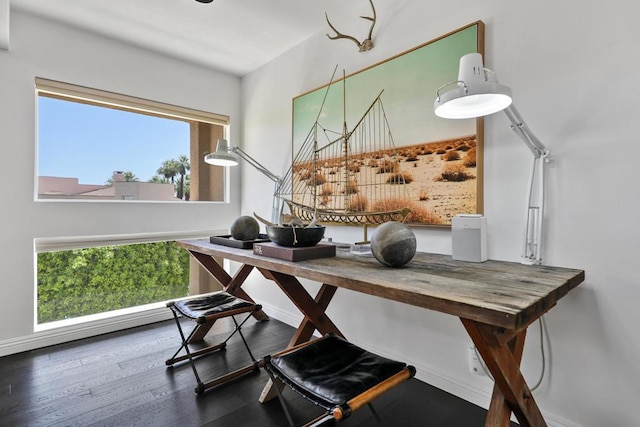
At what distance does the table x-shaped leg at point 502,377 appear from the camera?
3.09 feet

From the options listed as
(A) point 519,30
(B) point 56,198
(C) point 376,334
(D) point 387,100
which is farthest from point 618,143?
(B) point 56,198

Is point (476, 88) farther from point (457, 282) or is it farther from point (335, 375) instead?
point (335, 375)

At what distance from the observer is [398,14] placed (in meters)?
2.07

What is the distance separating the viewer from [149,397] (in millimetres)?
1838

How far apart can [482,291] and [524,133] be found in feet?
2.67

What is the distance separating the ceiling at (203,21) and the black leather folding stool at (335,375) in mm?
2083

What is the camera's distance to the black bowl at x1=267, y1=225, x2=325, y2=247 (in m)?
1.69

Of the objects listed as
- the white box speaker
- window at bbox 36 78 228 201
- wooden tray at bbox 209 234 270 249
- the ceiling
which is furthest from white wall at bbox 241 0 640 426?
window at bbox 36 78 228 201

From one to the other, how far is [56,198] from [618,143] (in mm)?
3581

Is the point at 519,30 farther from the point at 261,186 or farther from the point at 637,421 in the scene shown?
the point at 261,186

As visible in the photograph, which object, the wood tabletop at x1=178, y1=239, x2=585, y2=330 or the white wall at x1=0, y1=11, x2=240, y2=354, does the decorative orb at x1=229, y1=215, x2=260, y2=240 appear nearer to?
the wood tabletop at x1=178, y1=239, x2=585, y2=330

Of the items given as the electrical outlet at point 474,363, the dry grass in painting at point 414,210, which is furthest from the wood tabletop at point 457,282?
the electrical outlet at point 474,363

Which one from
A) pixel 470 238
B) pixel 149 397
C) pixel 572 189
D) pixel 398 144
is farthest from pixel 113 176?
pixel 572 189

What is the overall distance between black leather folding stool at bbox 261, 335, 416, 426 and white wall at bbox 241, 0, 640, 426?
804 mm
